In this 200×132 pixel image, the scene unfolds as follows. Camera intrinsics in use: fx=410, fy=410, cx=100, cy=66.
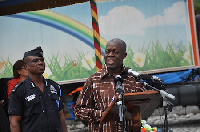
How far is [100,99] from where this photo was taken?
3859 millimetres

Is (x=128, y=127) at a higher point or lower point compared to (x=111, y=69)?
lower

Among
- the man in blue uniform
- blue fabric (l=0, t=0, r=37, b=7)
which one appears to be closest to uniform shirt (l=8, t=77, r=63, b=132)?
the man in blue uniform

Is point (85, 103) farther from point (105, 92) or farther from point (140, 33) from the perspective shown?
point (140, 33)

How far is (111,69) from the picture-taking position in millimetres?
3961

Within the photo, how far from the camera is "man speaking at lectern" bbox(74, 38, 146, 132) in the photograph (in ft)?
12.4

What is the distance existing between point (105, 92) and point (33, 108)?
0.78m

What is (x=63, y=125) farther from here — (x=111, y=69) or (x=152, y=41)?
(x=152, y=41)

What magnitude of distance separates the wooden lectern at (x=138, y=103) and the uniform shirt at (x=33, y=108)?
32.9 inches

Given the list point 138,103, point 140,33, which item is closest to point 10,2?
point 140,33

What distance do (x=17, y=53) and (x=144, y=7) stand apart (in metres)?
3.11

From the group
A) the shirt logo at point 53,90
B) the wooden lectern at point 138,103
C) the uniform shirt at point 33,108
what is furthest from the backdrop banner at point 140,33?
the wooden lectern at point 138,103

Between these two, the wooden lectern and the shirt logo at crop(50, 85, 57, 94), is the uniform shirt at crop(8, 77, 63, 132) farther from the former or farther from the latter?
the wooden lectern

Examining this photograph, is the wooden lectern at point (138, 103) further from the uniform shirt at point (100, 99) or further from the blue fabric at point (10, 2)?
the blue fabric at point (10, 2)

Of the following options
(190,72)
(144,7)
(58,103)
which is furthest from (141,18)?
(58,103)
